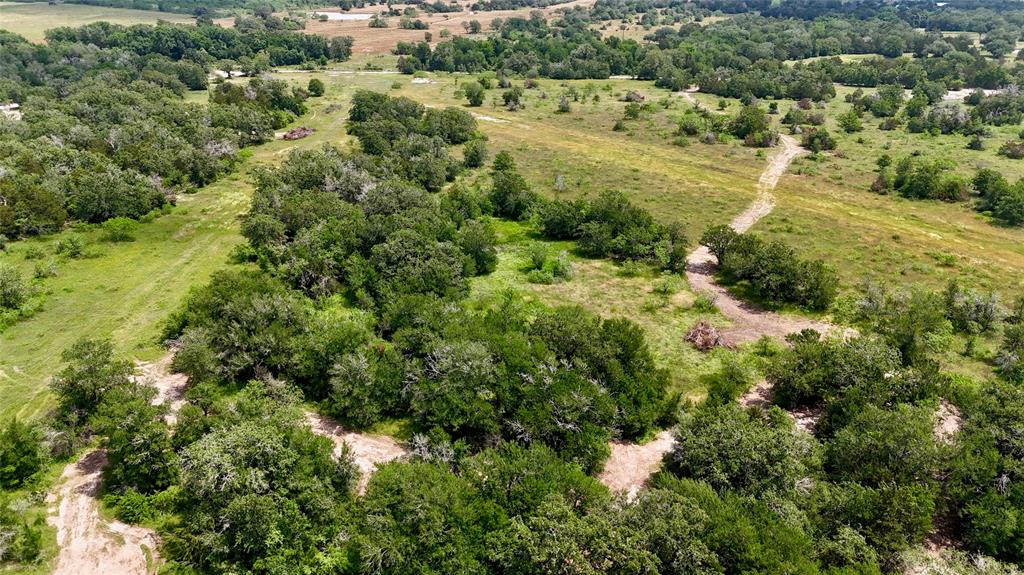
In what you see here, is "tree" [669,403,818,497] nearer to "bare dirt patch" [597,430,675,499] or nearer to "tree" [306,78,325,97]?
"bare dirt patch" [597,430,675,499]

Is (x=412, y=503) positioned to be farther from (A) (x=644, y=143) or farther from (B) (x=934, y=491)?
(A) (x=644, y=143)

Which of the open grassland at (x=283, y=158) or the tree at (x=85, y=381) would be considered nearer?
the tree at (x=85, y=381)

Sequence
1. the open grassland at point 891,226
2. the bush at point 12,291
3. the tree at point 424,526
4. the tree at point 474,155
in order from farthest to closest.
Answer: the tree at point 474,155, the open grassland at point 891,226, the bush at point 12,291, the tree at point 424,526

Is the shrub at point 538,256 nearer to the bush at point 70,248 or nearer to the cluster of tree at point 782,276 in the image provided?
the cluster of tree at point 782,276

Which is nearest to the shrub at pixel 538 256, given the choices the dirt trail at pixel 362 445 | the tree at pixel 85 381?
the dirt trail at pixel 362 445

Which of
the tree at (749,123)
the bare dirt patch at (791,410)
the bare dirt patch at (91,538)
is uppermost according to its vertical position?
the tree at (749,123)

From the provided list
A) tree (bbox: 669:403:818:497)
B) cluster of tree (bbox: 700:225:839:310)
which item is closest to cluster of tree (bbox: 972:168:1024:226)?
cluster of tree (bbox: 700:225:839:310)
